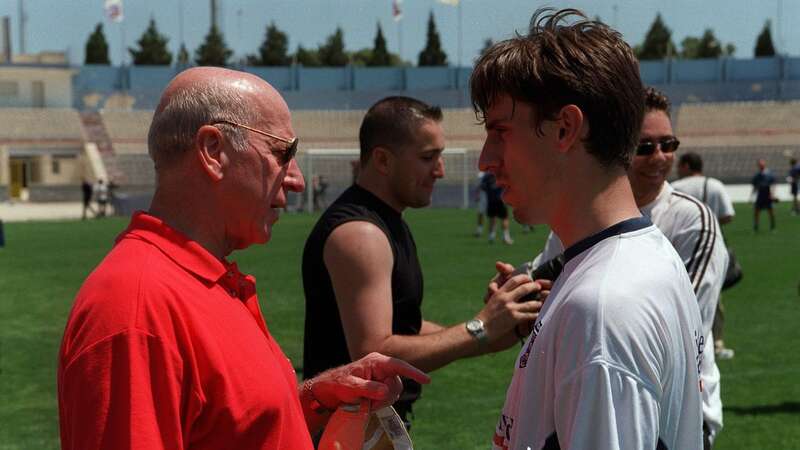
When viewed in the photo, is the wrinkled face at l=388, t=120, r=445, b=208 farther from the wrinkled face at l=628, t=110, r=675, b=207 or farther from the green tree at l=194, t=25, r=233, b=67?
the green tree at l=194, t=25, r=233, b=67

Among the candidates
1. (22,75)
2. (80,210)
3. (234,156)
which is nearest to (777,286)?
(234,156)

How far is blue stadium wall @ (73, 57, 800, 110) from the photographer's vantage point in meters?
90.1

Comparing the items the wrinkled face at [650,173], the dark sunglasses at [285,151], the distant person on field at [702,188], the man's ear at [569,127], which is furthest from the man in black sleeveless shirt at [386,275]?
the distant person on field at [702,188]

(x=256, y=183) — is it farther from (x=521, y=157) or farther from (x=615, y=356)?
(x=615, y=356)

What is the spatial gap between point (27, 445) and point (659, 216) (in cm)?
579

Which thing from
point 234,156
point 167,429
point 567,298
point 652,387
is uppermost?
point 234,156

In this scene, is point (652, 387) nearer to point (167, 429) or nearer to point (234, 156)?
point (167, 429)

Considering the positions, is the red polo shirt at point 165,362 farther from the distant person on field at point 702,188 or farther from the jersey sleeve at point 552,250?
the distant person on field at point 702,188

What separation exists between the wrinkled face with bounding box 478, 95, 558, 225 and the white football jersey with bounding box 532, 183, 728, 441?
1.81m

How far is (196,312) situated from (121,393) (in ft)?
0.88

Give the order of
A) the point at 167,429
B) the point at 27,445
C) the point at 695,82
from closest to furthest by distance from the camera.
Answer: the point at 167,429 < the point at 27,445 < the point at 695,82

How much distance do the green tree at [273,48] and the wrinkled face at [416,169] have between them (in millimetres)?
106760

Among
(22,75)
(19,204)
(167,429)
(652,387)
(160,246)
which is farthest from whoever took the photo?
(22,75)

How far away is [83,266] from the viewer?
2270cm
